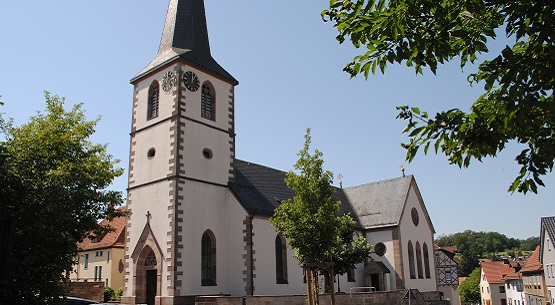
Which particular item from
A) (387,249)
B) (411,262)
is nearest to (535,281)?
(411,262)

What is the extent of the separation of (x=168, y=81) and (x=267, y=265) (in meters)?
11.5

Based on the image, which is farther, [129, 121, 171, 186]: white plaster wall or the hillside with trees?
the hillside with trees

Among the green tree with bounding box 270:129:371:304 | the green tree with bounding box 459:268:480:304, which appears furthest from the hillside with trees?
the green tree with bounding box 270:129:371:304

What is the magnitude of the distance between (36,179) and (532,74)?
44.8 ft

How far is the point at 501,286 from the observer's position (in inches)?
3113

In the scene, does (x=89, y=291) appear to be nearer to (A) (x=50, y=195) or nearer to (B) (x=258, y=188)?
(B) (x=258, y=188)

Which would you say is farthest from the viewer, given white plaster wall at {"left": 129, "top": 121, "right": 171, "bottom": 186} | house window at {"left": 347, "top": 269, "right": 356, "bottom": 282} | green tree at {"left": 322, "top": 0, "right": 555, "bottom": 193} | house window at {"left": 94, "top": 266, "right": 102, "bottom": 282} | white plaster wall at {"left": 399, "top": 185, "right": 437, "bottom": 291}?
house window at {"left": 94, "top": 266, "right": 102, "bottom": 282}

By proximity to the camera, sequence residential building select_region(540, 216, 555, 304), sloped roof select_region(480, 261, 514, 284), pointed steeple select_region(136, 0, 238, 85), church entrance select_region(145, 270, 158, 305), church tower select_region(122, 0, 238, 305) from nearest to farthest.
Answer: church tower select_region(122, 0, 238, 305)
church entrance select_region(145, 270, 158, 305)
pointed steeple select_region(136, 0, 238, 85)
residential building select_region(540, 216, 555, 304)
sloped roof select_region(480, 261, 514, 284)

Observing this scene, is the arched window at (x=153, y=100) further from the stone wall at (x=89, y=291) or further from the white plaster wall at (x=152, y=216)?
the stone wall at (x=89, y=291)

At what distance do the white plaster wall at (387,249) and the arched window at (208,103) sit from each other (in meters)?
15.0

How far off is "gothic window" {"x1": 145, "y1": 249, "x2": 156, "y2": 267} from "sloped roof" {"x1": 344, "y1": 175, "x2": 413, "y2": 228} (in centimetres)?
1676

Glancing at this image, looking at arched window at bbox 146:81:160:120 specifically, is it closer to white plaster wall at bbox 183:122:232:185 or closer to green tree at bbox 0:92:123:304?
white plaster wall at bbox 183:122:232:185

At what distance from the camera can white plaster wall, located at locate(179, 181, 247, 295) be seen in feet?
78.8

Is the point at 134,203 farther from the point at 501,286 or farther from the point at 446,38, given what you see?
the point at 501,286
